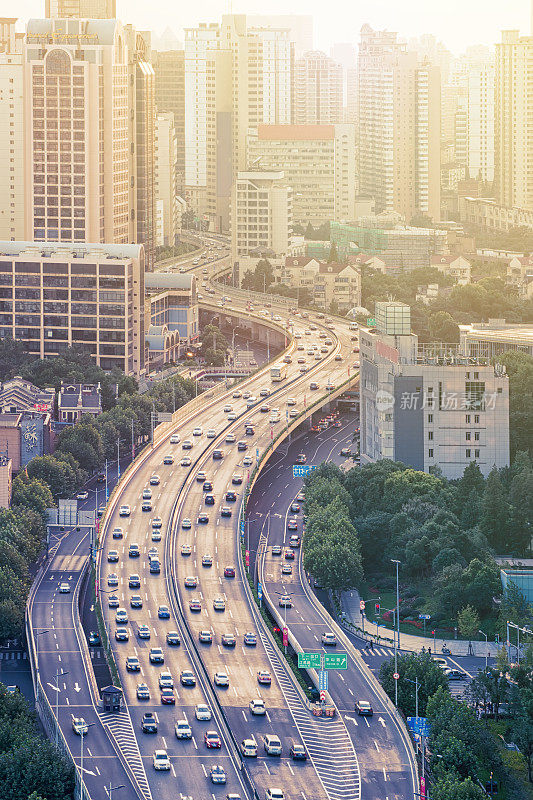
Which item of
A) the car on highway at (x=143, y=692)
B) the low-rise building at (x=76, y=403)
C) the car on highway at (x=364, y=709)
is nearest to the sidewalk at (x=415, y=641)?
the car on highway at (x=364, y=709)

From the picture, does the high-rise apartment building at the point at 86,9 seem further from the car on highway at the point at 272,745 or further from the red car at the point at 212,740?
the car on highway at the point at 272,745

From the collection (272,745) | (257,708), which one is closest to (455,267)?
(257,708)

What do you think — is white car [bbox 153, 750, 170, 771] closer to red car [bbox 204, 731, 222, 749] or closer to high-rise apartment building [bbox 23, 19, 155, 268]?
red car [bbox 204, 731, 222, 749]

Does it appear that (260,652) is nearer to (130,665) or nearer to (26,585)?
(130,665)

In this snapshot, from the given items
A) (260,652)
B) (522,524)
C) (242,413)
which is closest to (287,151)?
(242,413)

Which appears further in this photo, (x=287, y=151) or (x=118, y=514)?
(x=287, y=151)

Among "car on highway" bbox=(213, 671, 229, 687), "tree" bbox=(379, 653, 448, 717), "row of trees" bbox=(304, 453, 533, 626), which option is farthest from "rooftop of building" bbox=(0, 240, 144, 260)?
"tree" bbox=(379, 653, 448, 717)

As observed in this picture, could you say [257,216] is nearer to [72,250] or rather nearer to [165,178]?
[165,178]
